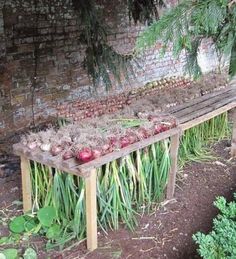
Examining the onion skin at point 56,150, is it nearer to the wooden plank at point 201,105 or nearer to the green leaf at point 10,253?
the green leaf at point 10,253

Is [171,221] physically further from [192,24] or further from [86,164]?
[192,24]

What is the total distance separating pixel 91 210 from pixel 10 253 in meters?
0.59

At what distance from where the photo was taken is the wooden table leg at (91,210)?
2654mm

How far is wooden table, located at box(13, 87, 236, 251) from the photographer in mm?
2660

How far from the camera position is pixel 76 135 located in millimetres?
2959

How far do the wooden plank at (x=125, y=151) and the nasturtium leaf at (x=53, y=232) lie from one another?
0.61 m

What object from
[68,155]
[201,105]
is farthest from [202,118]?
[68,155]

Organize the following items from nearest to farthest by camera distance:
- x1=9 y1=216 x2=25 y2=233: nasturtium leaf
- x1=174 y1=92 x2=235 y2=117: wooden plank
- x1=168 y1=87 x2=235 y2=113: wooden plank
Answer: x1=9 y1=216 x2=25 y2=233: nasturtium leaf, x1=174 y1=92 x2=235 y2=117: wooden plank, x1=168 y1=87 x2=235 y2=113: wooden plank

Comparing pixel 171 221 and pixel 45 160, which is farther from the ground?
pixel 45 160

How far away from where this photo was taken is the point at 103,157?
2.75 meters

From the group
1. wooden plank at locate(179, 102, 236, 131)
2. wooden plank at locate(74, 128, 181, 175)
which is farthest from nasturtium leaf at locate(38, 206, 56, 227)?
wooden plank at locate(179, 102, 236, 131)

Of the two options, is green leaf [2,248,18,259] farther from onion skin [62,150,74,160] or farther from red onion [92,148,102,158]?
red onion [92,148,102,158]

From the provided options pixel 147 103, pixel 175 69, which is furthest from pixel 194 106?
pixel 175 69

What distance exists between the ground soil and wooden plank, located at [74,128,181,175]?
595 mm
